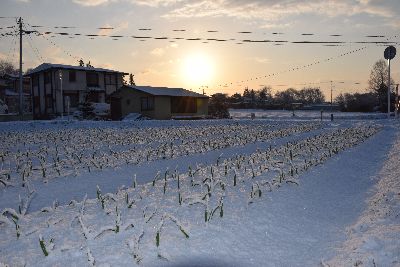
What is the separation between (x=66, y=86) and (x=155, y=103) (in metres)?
12.4

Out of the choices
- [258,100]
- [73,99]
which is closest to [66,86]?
[73,99]

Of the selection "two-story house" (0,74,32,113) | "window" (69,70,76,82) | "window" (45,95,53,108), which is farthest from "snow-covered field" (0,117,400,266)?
"two-story house" (0,74,32,113)

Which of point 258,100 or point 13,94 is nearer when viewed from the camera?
point 13,94

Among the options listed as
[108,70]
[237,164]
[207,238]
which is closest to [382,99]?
[108,70]

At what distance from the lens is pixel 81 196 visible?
7043mm

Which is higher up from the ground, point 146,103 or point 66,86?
point 66,86

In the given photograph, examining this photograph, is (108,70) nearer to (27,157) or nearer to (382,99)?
(27,157)

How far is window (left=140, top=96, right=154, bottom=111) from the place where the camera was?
4291 cm

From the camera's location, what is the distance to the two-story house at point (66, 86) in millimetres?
45781

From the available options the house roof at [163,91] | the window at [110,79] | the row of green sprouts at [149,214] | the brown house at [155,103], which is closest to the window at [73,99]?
the brown house at [155,103]

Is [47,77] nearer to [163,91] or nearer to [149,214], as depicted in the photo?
[163,91]

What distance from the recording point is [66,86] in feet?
151

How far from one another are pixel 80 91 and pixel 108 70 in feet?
16.0

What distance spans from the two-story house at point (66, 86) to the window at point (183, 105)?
8.87 metres
